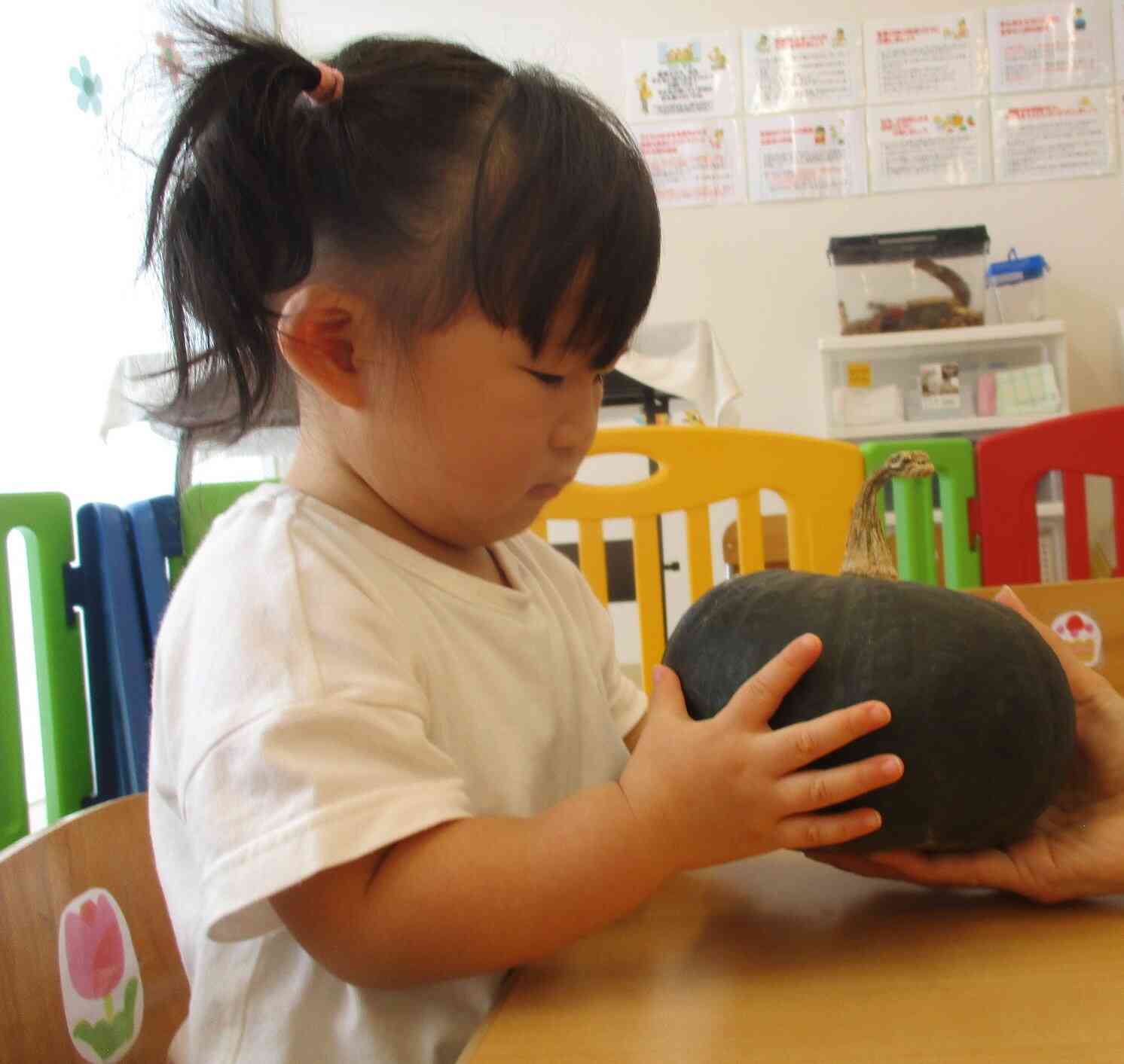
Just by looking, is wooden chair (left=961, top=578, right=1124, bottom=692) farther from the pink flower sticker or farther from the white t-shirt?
the pink flower sticker

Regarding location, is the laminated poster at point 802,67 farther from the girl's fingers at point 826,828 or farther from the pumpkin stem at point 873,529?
the girl's fingers at point 826,828

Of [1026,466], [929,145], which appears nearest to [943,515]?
[1026,466]

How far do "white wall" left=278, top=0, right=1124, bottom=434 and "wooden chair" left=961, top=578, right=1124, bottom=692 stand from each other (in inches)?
93.0

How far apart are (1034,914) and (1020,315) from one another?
9.44 ft

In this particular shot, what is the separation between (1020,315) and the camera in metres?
3.05

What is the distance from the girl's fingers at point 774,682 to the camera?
476 millimetres

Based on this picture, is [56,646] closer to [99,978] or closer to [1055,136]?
[99,978]

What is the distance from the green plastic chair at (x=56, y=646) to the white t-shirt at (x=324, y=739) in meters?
0.55

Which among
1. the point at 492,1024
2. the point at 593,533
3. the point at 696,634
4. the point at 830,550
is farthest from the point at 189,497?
the point at 492,1024

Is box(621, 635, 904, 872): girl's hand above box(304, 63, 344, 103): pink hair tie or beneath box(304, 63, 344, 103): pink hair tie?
beneath

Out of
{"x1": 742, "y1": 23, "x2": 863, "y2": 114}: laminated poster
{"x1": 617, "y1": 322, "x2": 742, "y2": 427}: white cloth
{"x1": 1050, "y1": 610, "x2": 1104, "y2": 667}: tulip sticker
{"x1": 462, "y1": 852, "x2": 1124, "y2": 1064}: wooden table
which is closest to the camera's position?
{"x1": 462, "y1": 852, "x2": 1124, "y2": 1064}: wooden table

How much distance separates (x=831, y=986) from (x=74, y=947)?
44 cm

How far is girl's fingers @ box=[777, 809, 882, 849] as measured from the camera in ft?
1.55

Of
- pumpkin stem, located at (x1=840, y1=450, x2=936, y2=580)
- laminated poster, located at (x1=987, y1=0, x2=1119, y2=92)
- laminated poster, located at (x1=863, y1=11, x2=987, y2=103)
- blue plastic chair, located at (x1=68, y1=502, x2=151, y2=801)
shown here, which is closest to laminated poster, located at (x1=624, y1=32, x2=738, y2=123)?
laminated poster, located at (x1=863, y1=11, x2=987, y2=103)
